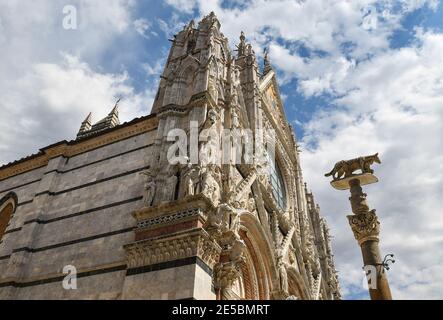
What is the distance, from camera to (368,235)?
6438mm

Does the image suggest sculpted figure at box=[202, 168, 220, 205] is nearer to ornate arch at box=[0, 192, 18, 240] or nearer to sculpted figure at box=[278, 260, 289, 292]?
sculpted figure at box=[278, 260, 289, 292]

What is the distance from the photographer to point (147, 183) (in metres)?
8.78

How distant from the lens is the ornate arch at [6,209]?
1299cm

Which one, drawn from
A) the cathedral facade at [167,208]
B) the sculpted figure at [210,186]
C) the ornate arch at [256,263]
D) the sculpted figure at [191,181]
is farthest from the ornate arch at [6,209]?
the ornate arch at [256,263]

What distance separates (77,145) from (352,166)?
29.7 feet

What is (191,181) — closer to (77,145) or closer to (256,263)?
(256,263)

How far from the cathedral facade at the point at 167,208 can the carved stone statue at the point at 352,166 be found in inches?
95.2

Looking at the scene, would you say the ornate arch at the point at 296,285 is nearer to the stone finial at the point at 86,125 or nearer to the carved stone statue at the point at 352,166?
the carved stone statue at the point at 352,166

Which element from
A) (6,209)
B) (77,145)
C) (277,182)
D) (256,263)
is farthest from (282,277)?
(6,209)

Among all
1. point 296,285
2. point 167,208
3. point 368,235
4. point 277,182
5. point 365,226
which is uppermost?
point 277,182

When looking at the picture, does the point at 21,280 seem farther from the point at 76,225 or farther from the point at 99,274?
the point at 99,274
